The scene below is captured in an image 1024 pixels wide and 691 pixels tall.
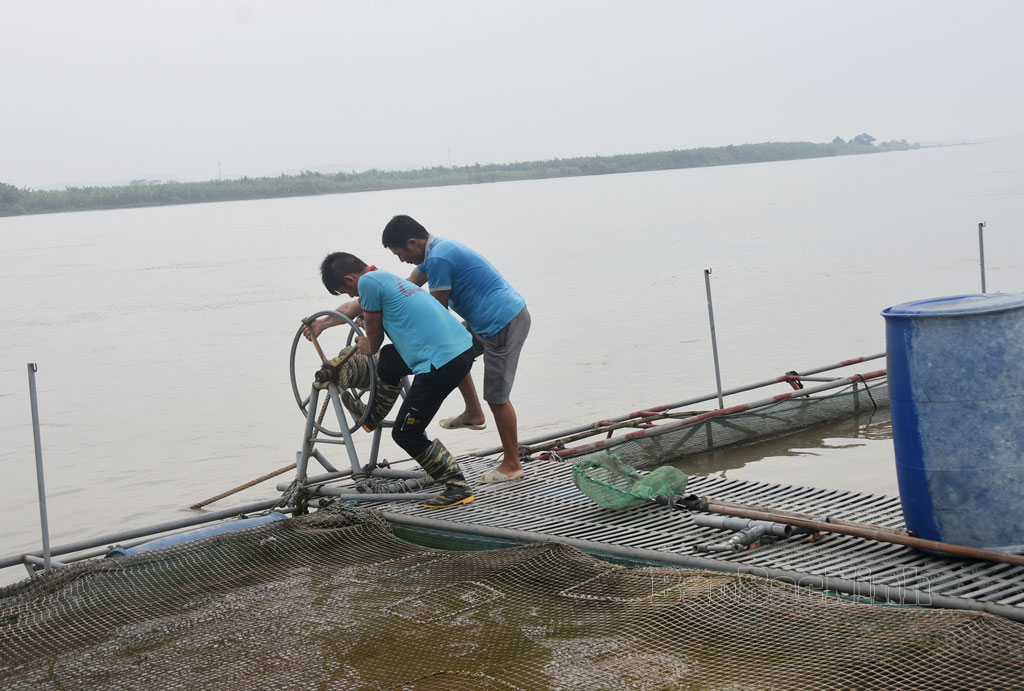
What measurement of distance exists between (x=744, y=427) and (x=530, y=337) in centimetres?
801

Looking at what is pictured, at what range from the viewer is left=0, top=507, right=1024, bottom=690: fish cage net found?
10.8 feet

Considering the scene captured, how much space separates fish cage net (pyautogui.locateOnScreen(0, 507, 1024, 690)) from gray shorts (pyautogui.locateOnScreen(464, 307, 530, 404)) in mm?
1037

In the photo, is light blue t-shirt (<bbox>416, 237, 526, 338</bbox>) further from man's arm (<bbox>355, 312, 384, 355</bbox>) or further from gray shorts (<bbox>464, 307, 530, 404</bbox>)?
man's arm (<bbox>355, 312, 384, 355</bbox>)

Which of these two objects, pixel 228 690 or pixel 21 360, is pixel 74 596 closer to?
pixel 228 690

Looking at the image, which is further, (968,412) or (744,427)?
(744,427)

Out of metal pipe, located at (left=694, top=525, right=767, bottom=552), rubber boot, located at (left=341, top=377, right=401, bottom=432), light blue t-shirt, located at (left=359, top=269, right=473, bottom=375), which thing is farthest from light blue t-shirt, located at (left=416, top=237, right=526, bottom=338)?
metal pipe, located at (left=694, top=525, right=767, bottom=552)

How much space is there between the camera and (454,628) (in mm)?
3984

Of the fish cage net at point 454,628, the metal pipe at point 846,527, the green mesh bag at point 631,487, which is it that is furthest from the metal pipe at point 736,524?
the fish cage net at point 454,628

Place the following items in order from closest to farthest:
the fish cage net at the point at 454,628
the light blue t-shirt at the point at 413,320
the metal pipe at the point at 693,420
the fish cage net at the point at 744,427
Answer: the fish cage net at the point at 454,628
the light blue t-shirt at the point at 413,320
the metal pipe at the point at 693,420
the fish cage net at the point at 744,427

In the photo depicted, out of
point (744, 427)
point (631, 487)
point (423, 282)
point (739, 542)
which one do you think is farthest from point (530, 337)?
point (739, 542)

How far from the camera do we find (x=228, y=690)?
3611 mm

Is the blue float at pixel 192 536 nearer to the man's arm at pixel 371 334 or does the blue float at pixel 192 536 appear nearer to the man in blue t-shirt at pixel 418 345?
the man in blue t-shirt at pixel 418 345

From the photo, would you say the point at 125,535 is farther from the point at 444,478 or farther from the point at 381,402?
the point at 444,478

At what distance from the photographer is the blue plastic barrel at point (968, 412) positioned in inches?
150
